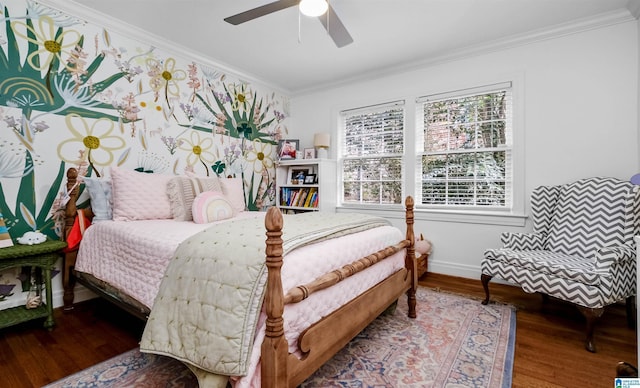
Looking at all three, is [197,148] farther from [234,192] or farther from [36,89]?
[36,89]

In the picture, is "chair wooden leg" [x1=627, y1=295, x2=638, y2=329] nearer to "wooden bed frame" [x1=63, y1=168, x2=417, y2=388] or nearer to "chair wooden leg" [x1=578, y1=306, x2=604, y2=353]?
"chair wooden leg" [x1=578, y1=306, x2=604, y2=353]

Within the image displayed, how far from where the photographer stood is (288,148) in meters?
4.34

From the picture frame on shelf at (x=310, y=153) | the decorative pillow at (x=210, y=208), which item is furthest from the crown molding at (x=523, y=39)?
the decorative pillow at (x=210, y=208)

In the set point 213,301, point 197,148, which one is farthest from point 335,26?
point 197,148

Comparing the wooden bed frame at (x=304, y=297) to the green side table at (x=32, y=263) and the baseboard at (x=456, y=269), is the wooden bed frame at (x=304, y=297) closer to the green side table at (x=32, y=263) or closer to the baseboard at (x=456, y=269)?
the green side table at (x=32, y=263)

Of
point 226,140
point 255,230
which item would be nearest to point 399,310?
point 255,230

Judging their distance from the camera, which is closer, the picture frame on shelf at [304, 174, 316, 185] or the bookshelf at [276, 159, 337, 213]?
the bookshelf at [276, 159, 337, 213]

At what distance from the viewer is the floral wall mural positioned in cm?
224

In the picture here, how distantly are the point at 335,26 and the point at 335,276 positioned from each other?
1.76 m

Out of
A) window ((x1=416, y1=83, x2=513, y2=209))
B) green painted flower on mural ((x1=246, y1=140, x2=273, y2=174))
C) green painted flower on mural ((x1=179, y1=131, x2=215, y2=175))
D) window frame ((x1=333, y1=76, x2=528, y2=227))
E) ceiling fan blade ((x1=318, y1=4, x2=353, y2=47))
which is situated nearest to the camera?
ceiling fan blade ((x1=318, y1=4, x2=353, y2=47))

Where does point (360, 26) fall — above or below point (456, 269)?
above

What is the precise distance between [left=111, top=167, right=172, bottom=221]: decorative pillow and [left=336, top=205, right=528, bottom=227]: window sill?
7.66 feet

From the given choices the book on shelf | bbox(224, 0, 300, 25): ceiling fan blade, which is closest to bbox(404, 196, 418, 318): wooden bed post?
bbox(224, 0, 300, 25): ceiling fan blade

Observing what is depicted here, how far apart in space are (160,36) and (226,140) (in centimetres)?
126
